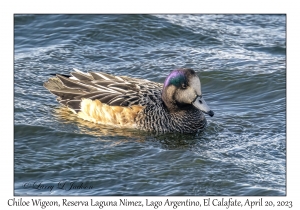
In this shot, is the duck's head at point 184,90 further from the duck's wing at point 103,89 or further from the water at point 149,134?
the water at point 149,134

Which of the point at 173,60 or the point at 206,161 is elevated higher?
the point at 173,60

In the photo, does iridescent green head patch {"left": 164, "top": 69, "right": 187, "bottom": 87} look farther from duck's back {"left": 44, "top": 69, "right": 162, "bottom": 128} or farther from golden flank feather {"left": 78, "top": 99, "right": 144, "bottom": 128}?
golden flank feather {"left": 78, "top": 99, "right": 144, "bottom": 128}

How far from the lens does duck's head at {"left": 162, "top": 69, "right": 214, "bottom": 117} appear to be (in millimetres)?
12281

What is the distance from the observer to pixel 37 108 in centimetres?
1352

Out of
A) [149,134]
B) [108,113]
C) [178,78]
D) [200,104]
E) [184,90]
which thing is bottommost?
[149,134]

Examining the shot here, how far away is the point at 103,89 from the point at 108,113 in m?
0.57

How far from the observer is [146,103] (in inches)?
496

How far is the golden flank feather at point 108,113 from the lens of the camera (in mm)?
12547

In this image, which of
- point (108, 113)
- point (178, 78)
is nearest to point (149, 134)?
point (108, 113)

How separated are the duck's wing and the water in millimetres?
369

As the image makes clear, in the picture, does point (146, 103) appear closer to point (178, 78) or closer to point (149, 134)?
point (149, 134)

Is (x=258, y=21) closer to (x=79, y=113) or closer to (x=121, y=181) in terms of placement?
(x=79, y=113)

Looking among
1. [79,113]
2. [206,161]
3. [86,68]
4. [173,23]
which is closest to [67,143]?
[79,113]

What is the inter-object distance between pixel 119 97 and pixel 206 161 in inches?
96.8
